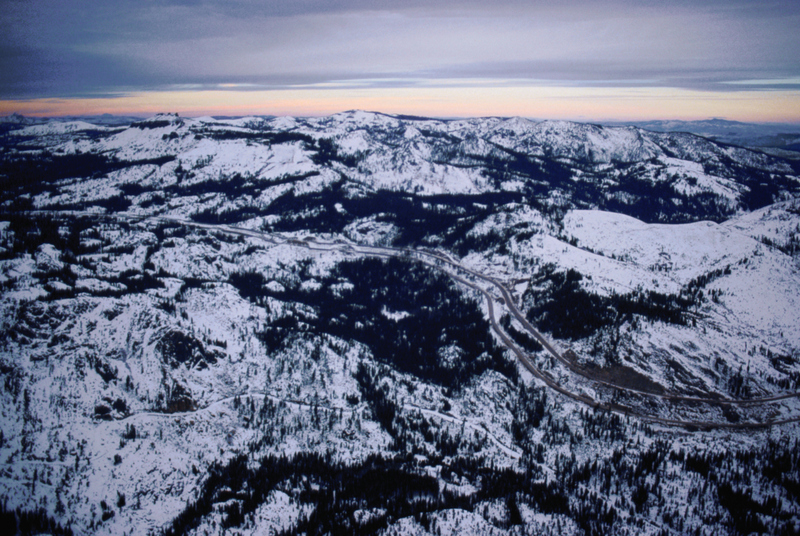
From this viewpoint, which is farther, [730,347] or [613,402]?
[730,347]

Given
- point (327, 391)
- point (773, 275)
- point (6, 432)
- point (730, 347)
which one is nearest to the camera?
point (6, 432)

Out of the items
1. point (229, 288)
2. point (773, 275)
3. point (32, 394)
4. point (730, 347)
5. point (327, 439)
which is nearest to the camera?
point (32, 394)

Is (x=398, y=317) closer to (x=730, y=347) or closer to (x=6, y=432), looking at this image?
(x=730, y=347)

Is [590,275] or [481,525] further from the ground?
[590,275]

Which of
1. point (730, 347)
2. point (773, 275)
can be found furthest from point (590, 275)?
point (773, 275)

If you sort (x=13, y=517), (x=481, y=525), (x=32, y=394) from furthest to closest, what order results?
1. (x=32, y=394)
2. (x=481, y=525)
3. (x=13, y=517)

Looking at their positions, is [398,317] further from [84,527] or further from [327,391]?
[84,527]

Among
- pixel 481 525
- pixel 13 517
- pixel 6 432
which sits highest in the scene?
pixel 6 432

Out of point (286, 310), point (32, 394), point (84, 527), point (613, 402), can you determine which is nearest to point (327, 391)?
point (286, 310)

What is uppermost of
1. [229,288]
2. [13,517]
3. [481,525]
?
[229,288]
